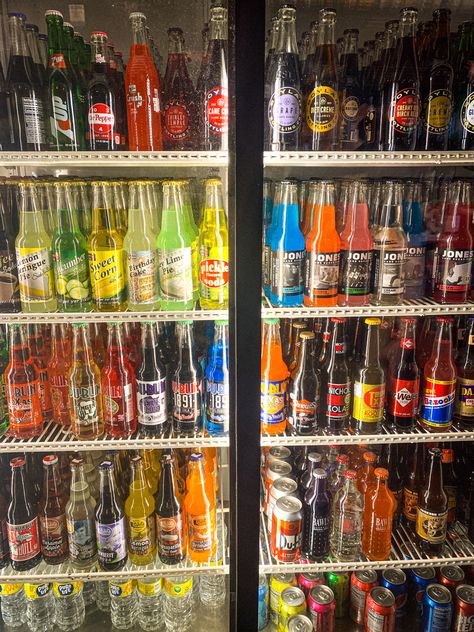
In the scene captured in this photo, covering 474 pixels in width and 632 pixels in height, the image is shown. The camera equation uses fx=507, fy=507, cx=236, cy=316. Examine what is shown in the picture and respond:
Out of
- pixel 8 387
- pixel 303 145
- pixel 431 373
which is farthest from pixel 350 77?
pixel 8 387

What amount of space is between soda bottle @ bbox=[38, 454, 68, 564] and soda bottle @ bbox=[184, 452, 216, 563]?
44cm

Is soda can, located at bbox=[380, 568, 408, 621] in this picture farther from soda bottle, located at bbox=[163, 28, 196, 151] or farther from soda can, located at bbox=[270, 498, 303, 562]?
soda bottle, located at bbox=[163, 28, 196, 151]

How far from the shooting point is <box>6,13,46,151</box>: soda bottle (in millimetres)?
1554

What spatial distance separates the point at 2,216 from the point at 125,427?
81cm

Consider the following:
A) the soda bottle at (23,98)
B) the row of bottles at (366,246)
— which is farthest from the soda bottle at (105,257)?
the row of bottles at (366,246)

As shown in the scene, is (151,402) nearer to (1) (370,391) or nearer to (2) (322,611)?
(1) (370,391)

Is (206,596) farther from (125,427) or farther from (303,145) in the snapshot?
(303,145)

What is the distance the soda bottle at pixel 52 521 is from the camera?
1745 millimetres

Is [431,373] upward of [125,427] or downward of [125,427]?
upward

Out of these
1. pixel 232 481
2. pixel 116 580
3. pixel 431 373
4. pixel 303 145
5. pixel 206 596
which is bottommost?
pixel 206 596

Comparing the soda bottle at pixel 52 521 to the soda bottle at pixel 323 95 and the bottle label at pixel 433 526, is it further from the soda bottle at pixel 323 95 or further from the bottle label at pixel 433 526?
the soda bottle at pixel 323 95

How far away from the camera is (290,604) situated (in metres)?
1.78

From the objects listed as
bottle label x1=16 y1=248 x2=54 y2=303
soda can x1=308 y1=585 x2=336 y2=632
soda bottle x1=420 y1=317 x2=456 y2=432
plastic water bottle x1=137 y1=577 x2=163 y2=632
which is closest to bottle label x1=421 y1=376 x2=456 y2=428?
soda bottle x1=420 y1=317 x2=456 y2=432

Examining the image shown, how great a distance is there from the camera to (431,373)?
174cm
